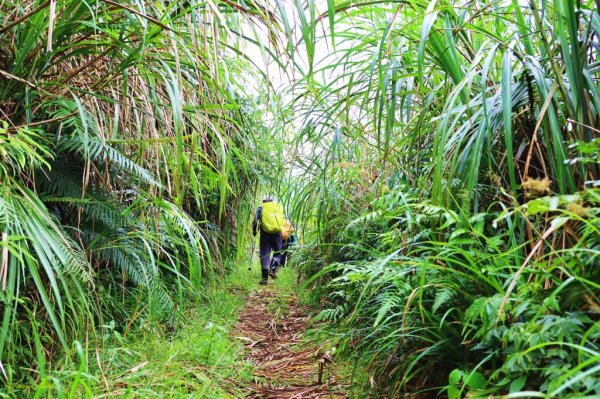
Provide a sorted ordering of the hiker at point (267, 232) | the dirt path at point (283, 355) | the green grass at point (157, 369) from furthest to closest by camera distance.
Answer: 1. the hiker at point (267, 232)
2. the dirt path at point (283, 355)
3. the green grass at point (157, 369)

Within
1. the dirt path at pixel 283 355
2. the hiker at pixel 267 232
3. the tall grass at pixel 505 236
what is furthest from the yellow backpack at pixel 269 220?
the tall grass at pixel 505 236

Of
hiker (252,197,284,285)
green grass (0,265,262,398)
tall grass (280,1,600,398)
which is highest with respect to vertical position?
tall grass (280,1,600,398)

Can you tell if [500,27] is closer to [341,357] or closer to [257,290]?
[341,357]

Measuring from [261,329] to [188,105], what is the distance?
1.52m

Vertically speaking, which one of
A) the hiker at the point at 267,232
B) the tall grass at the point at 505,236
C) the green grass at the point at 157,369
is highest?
the tall grass at the point at 505,236

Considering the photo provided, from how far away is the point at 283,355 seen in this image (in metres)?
2.13

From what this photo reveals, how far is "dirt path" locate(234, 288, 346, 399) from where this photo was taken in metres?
1.62

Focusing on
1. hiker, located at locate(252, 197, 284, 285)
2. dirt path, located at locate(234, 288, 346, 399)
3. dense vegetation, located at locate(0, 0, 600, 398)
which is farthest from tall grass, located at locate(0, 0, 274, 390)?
hiker, located at locate(252, 197, 284, 285)

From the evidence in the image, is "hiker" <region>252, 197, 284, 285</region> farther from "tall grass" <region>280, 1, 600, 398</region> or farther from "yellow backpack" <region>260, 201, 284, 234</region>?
"tall grass" <region>280, 1, 600, 398</region>

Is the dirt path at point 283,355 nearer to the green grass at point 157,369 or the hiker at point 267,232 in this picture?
the green grass at point 157,369

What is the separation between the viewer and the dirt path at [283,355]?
5.32 feet

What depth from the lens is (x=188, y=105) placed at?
1.77 metres

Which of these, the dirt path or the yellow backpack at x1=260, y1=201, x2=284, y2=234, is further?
the yellow backpack at x1=260, y1=201, x2=284, y2=234

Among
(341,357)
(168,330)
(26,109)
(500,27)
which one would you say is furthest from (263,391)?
(500,27)
